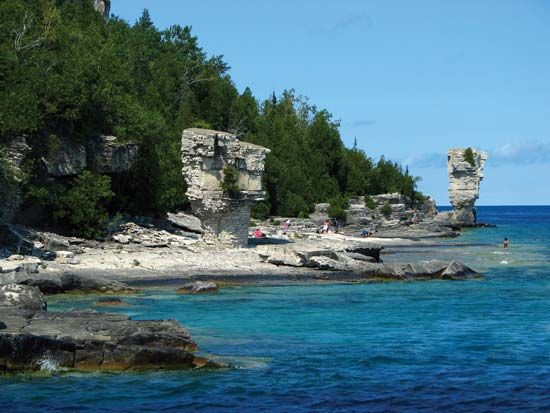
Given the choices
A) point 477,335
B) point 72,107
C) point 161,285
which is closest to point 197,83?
point 72,107

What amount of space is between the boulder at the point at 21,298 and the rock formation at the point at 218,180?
19370 millimetres

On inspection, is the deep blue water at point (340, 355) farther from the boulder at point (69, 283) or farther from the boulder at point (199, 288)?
the boulder at point (69, 283)

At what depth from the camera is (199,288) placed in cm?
3228

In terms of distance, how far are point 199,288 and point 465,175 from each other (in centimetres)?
7103

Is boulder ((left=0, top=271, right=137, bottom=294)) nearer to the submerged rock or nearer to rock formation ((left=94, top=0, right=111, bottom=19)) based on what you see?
the submerged rock

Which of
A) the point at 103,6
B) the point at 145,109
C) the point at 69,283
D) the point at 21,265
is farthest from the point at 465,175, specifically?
the point at 69,283

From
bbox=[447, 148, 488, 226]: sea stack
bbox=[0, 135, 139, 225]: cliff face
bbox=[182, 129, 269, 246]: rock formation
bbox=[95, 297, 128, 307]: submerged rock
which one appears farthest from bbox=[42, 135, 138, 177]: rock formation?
bbox=[447, 148, 488, 226]: sea stack

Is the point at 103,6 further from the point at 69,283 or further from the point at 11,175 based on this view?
the point at 69,283

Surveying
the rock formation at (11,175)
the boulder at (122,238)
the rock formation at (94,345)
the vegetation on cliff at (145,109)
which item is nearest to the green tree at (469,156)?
the vegetation on cliff at (145,109)

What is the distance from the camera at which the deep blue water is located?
54.4 feet

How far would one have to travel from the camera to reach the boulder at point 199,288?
32.2 meters

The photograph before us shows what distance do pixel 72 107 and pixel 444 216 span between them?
66427 mm

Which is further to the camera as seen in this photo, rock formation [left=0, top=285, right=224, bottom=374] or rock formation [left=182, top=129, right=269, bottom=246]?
rock formation [left=182, top=129, right=269, bottom=246]

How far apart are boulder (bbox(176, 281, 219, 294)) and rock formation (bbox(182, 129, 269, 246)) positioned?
1035cm
